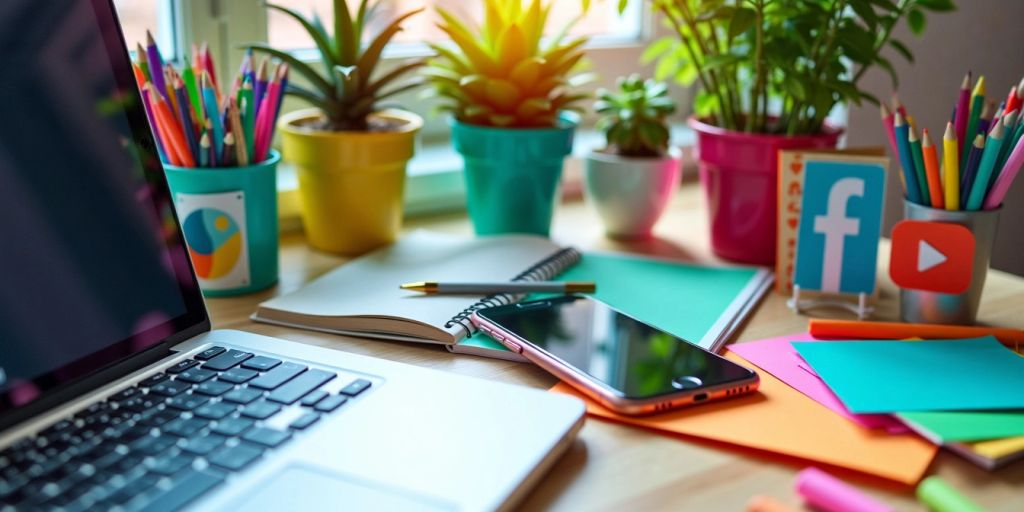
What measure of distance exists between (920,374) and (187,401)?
508 millimetres

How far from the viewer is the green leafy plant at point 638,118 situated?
3.39ft

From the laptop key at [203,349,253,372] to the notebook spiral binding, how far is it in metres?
0.17

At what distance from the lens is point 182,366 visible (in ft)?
2.01

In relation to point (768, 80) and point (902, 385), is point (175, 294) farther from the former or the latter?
point (768, 80)

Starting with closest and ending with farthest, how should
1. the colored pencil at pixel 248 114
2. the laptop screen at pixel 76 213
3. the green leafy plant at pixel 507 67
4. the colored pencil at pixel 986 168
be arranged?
1. the laptop screen at pixel 76 213
2. the colored pencil at pixel 986 168
3. the colored pencil at pixel 248 114
4. the green leafy plant at pixel 507 67

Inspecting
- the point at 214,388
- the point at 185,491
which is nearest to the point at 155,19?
the point at 214,388

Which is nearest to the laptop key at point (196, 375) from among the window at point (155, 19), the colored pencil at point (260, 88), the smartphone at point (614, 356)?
the smartphone at point (614, 356)

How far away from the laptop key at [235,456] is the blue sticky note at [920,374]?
0.38 m

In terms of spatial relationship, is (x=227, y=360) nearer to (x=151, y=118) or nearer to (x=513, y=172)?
(x=151, y=118)

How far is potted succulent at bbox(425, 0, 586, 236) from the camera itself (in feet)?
3.19

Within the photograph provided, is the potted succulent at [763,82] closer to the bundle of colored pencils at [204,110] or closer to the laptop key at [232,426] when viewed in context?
the bundle of colored pencils at [204,110]

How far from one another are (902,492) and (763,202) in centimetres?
46

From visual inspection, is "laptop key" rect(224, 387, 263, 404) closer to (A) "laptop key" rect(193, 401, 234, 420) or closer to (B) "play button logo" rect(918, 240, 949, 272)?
(A) "laptop key" rect(193, 401, 234, 420)

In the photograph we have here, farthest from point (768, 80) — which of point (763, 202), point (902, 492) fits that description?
point (902, 492)
